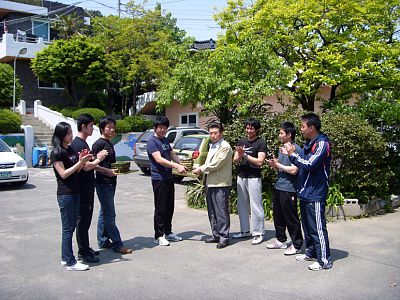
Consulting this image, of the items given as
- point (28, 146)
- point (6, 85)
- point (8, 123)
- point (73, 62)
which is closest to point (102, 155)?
point (8, 123)

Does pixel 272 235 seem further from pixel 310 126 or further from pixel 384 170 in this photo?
pixel 384 170

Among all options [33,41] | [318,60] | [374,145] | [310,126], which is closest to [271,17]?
[318,60]

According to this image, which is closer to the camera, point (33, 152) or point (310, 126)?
point (310, 126)

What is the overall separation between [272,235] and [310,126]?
233cm

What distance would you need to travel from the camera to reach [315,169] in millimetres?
5258

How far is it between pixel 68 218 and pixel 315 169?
3098mm

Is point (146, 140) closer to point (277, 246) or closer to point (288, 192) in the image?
point (277, 246)

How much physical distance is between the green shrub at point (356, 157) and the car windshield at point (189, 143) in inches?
185

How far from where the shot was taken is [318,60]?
11.3 metres

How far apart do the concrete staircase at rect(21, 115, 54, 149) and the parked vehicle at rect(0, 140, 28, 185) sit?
8.39m

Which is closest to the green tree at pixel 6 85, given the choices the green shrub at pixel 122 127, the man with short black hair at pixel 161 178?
the green shrub at pixel 122 127

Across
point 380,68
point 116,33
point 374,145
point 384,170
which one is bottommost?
point 384,170

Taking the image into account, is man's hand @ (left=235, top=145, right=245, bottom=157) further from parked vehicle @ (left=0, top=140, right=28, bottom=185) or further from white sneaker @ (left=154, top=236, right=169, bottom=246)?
parked vehicle @ (left=0, top=140, right=28, bottom=185)

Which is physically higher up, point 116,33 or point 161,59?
point 116,33
